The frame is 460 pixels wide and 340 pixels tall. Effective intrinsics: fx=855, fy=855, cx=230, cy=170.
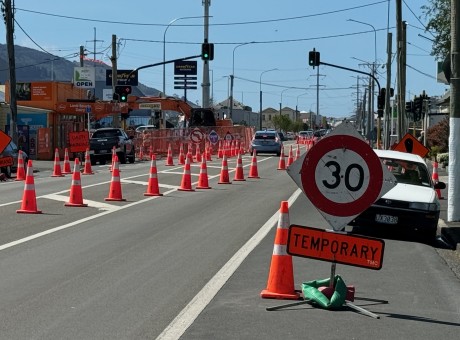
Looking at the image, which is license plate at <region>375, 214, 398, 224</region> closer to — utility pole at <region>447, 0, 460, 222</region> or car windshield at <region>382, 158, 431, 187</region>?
car windshield at <region>382, 158, 431, 187</region>

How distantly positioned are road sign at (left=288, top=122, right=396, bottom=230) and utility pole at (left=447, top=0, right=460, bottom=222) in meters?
8.30

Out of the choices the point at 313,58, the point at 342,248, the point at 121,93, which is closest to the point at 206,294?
the point at 342,248

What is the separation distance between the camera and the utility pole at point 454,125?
52.5 ft

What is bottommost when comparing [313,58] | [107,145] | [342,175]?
[107,145]

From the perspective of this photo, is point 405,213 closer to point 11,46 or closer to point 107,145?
point 11,46

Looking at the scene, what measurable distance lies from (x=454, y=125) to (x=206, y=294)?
8727 mm

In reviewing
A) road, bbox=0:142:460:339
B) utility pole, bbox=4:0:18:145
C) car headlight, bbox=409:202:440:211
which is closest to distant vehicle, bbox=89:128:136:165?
utility pole, bbox=4:0:18:145

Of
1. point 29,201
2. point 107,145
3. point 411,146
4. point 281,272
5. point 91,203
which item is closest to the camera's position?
point 281,272

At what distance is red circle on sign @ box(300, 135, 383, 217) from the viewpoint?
8086 mm

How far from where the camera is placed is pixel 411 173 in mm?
15570

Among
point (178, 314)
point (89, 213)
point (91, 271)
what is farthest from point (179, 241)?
point (178, 314)

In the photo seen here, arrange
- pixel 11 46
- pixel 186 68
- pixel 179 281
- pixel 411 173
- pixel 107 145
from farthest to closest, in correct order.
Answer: pixel 186 68
pixel 107 145
pixel 11 46
pixel 411 173
pixel 179 281

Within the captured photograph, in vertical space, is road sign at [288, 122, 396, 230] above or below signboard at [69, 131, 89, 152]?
above

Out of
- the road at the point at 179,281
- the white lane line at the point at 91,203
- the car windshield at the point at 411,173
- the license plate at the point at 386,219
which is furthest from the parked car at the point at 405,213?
the white lane line at the point at 91,203
